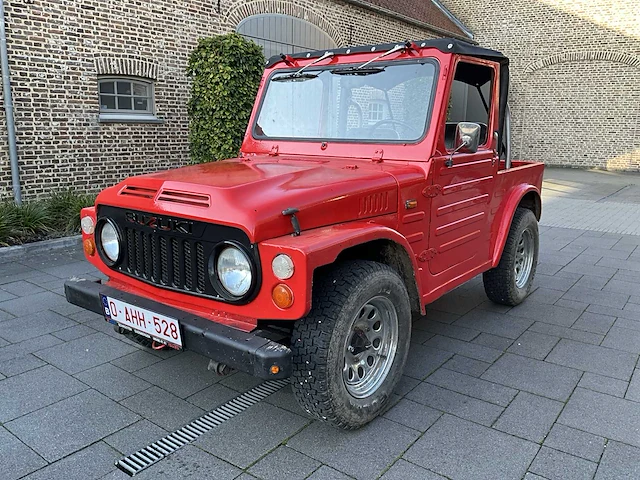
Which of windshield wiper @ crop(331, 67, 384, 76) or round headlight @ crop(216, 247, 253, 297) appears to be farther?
windshield wiper @ crop(331, 67, 384, 76)

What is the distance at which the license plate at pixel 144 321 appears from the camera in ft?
8.73

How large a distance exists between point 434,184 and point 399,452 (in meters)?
1.60

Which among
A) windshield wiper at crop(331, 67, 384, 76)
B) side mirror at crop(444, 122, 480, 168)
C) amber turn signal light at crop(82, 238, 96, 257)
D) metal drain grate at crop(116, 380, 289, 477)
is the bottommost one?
metal drain grate at crop(116, 380, 289, 477)

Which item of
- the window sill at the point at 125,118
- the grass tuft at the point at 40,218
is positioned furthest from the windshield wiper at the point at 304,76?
the window sill at the point at 125,118

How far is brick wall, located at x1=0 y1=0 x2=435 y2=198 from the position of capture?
763cm

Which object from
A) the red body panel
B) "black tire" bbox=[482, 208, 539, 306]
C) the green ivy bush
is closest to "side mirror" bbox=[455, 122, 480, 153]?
the red body panel

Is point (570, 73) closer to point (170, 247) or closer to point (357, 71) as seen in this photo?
point (357, 71)

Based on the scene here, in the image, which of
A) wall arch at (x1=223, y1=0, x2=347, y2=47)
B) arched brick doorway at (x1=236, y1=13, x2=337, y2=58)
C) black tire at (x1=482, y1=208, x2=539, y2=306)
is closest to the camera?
black tire at (x1=482, y1=208, x2=539, y2=306)

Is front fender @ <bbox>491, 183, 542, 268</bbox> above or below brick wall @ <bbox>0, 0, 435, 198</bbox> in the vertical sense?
below

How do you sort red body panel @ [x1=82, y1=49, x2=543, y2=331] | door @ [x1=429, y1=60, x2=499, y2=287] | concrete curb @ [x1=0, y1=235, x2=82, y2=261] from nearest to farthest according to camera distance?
red body panel @ [x1=82, y1=49, x2=543, y2=331], door @ [x1=429, y1=60, x2=499, y2=287], concrete curb @ [x1=0, y1=235, x2=82, y2=261]

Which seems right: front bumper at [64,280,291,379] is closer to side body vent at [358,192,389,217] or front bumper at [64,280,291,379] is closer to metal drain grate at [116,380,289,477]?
metal drain grate at [116,380,289,477]

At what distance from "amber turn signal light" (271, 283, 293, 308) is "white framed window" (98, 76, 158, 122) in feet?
24.0

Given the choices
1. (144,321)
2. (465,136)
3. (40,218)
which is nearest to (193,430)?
(144,321)

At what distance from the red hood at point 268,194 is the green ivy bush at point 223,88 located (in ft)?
16.0
